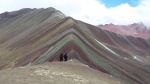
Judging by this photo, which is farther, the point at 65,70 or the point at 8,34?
the point at 8,34

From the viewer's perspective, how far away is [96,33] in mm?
133125

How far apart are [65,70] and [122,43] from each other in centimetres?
12139

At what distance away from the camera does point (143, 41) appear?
639 ft

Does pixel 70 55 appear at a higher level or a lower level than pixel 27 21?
lower

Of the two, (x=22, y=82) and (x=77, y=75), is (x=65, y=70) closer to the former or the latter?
(x=77, y=75)

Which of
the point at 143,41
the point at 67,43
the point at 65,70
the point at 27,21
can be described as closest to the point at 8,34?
the point at 27,21

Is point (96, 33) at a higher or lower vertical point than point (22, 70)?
higher

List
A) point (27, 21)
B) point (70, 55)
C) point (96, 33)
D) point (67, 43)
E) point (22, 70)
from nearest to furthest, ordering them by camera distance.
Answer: point (22, 70), point (70, 55), point (67, 43), point (96, 33), point (27, 21)

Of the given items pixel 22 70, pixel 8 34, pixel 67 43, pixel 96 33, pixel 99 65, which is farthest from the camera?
pixel 8 34

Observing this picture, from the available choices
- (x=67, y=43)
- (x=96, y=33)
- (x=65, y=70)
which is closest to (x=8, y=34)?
(x=96, y=33)

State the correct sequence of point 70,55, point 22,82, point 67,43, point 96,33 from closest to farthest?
1. point 22,82
2. point 70,55
3. point 67,43
4. point 96,33

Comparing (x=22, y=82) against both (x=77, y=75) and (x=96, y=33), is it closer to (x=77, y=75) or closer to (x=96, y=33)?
(x=77, y=75)

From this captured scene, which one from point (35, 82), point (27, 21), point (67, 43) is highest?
point (27, 21)

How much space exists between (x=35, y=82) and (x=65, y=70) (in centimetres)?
868
